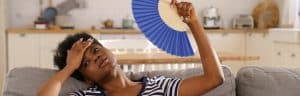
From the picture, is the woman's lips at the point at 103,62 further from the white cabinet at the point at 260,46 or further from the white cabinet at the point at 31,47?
the white cabinet at the point at 260,46

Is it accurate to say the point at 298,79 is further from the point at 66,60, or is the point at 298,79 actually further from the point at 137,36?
the point at 137,36

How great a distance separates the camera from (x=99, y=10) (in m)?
5.44

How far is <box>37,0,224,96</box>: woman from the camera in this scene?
1.60 m

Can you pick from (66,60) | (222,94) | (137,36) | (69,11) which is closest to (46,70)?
(66,60)

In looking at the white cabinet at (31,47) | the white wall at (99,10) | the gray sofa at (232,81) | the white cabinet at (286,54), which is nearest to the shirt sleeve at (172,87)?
the gray sofa at (232,81)

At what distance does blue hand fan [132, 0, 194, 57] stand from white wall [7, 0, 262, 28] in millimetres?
3845

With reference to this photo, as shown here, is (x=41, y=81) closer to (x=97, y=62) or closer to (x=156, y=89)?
(x=97, y=62)

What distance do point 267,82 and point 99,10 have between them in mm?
3827

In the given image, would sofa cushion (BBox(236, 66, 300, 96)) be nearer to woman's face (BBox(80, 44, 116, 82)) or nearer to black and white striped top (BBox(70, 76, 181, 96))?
black and white striped top (BBox(70, 76, 181, 96))

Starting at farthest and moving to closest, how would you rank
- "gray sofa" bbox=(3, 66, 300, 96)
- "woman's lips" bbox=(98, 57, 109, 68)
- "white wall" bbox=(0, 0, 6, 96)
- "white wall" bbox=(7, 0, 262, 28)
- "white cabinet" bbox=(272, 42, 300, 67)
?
1. "white wall" bbox=(7, 0, 262, 28)
2. "white wall" bbox=(0, 0, 6, 96)
3. "white cabinet" bbox=(272, 42, 300, 67)
4. "gray sofa" bbox=(3, 66, 300, 96)
5. "woman's lips" bbox=(98, 57, 109, 68)

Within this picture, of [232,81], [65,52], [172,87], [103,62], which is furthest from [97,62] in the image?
[232,81]

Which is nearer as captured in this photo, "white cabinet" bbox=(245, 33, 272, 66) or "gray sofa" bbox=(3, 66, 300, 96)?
"gray sofa" bbox=(3, 66, 300, 96)

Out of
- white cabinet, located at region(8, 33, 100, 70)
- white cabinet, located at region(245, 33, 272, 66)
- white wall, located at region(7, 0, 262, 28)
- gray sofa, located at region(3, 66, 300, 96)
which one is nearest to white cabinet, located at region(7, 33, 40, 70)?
white cabinet, located at region(8, 33, 100, 70)

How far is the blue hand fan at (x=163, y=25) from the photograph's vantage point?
4.97 feet
